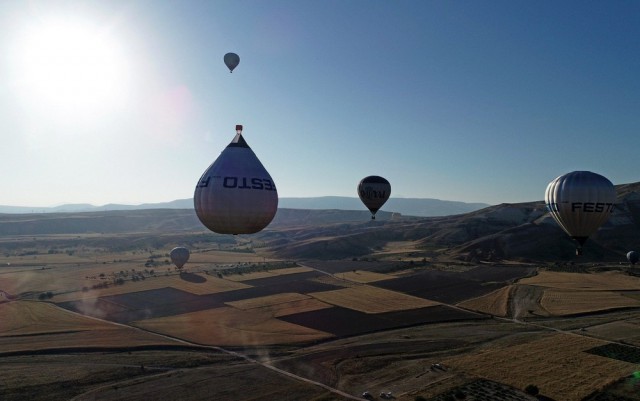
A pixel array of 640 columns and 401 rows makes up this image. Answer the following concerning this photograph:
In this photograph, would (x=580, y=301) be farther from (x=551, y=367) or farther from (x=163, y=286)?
(x=163, y=286)

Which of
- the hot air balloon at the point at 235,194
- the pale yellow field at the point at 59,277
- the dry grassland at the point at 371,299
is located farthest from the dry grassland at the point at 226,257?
the hot air balloon at the point at 235,194

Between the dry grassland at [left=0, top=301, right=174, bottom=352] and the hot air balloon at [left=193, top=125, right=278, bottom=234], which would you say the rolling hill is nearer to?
the dry grassland at [left=0, top=301, right=174, bottom=352]

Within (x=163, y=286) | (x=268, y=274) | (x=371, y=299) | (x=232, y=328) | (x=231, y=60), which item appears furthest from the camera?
(x=268, y=274)

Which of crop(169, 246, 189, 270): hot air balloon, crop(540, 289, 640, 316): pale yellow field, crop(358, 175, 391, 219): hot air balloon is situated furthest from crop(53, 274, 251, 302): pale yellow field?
crop(540, 289, 640, 316): pale yellow field

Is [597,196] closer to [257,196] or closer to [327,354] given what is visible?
[327,354]

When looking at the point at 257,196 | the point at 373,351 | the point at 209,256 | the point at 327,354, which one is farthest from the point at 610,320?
the point at 209,256

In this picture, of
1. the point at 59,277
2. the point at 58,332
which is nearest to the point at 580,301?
the point at 58,332

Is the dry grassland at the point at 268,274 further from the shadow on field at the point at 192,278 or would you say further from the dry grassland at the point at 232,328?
the dry grassland at the point at 232,328
